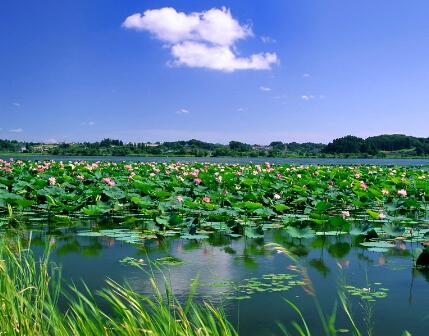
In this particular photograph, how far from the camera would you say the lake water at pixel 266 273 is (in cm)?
336

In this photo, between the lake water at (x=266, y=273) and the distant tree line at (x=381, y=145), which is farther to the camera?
the distant tree line at (x=381, y=145)

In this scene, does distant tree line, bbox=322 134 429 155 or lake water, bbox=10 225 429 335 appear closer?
lake water, bbox=10 225 429 335

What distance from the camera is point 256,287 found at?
3.98 meters

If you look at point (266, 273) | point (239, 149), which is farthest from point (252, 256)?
point (239, 149)

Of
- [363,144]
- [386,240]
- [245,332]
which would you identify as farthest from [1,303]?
[363,144]

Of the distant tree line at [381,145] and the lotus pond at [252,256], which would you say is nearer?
the lotus pond at [252,256]

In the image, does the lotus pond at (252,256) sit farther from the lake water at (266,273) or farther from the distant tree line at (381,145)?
the distant tree line at (381,145)

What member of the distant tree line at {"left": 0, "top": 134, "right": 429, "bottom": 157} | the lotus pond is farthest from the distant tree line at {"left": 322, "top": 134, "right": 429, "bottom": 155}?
the lotus pond

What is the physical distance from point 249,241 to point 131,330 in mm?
4091

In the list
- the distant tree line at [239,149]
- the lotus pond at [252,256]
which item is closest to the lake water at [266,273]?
the lotus pond at [252,256]

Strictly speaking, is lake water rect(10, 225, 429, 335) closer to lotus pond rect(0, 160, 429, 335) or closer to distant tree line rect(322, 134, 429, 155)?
lotus pond rect(0, 160, 429, 335)

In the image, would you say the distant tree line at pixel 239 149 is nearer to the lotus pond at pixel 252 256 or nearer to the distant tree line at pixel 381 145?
the distant tree line at pixel 381 145

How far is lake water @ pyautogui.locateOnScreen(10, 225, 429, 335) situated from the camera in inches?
Result: 132

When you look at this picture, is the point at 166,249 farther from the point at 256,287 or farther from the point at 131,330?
the point at 131,330
